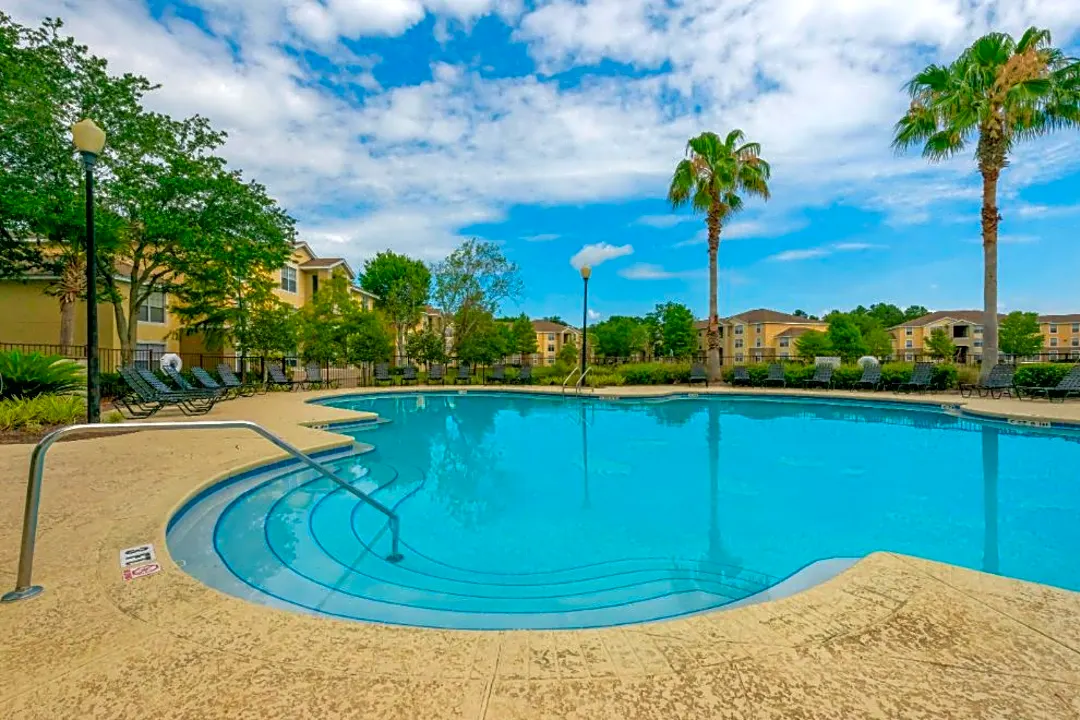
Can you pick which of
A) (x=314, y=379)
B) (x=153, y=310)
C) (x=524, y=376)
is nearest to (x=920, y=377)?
(x=524, y=376)

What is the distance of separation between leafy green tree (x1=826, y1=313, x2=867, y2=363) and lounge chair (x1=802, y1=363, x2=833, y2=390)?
31.9 m

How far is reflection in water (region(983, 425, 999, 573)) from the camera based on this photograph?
4.09 m

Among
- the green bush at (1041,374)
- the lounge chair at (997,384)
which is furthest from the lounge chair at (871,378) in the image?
the green bush at (1041,374)

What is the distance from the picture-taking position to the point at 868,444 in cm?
895

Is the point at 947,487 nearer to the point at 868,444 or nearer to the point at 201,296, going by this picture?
the point at 868,444

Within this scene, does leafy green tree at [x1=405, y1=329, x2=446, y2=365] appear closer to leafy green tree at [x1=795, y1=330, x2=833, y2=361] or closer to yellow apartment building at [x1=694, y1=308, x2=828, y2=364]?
leafy green tree at [x1=795, y1=330, x2=833, y2=361]

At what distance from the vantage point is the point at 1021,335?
4584 centimetres

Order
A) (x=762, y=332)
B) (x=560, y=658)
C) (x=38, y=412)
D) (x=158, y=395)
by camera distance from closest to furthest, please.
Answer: (x=560, y=658) < (x=38, y=412) < (x=158, y=395) < (x=762, y=332)

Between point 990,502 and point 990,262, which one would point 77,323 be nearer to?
point 990,502

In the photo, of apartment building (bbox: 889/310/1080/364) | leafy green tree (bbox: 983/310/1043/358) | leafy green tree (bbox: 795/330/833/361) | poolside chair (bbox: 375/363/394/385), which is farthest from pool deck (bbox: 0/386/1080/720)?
apartment building (bbox: 889/310/1080/364)

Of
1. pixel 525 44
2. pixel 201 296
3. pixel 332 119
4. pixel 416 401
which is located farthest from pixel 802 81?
pixel 201 296

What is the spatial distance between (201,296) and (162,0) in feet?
34.0

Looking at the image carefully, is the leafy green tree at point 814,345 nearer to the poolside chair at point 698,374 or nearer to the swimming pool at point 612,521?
the poolside chair at point 698,374

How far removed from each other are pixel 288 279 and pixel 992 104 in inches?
1144
